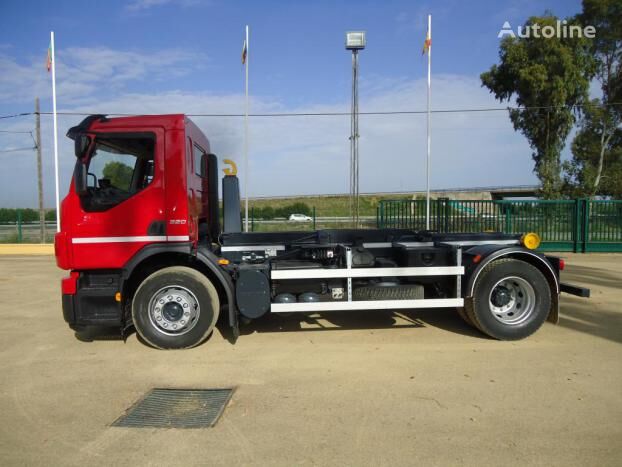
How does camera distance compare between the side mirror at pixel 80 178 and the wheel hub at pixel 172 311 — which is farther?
the wheel hub at pixel 172 311

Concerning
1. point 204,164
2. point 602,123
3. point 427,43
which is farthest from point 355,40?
point 602,123

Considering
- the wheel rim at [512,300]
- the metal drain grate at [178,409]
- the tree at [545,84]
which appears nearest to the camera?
the metal drain grate at [178,409]

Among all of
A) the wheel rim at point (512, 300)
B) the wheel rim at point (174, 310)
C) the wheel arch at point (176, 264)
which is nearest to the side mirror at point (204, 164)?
the wheel arch at point (176, 264)

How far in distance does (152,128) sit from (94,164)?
30.8 inches

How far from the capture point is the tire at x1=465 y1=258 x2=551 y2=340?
219 inches

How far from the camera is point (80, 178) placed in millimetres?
5047

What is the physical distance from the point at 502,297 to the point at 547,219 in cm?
1203

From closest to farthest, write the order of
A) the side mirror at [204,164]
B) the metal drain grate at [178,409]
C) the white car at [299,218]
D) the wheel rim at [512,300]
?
the metal drain grate at [178,409] < the wheel rim at [512,300] < the side mirror at [204,164] < the white car at [299,218]

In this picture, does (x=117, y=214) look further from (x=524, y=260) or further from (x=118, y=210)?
(x=524, y=260)

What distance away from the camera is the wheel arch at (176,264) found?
516 cm

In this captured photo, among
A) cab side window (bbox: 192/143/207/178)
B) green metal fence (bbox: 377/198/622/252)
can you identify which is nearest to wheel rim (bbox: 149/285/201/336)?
cab side window (bbox: 192/143/207/178)

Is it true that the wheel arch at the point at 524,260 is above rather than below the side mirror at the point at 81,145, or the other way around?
below

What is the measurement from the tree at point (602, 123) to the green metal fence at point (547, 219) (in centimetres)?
1676

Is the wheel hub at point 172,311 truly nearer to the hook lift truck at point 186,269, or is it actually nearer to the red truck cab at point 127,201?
the hook lift truck at point 186,269
